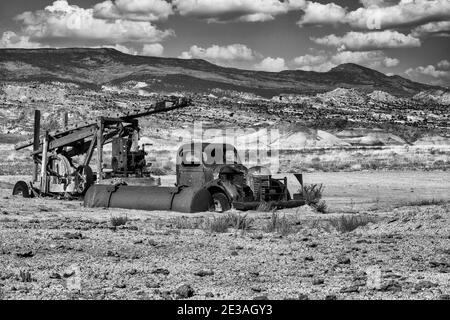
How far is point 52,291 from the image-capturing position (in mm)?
7160

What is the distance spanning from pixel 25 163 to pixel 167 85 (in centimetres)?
15018

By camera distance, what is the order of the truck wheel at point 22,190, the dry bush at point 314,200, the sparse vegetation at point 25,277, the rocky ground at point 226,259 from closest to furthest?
the rocky ground at point 226,259
the sparse vegetation at point 25,277
the dry bush at point 314,200
the truck wheel at point 22,190

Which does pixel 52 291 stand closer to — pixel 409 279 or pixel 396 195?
pixel 409 279

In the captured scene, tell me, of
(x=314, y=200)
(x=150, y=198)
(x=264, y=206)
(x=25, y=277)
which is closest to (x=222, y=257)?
(x=25, y=277)

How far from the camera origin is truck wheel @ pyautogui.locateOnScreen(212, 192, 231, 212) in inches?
656

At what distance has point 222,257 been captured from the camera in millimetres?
9477

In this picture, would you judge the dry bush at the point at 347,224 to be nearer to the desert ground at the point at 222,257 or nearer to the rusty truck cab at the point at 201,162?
the desert ground at the point at 222,257

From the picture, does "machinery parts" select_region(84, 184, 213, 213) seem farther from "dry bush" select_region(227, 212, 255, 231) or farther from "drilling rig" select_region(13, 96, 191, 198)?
"dry bush" select_region(227, 212, 255, 231)

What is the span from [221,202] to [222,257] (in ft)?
23.8

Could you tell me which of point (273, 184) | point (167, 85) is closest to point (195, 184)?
point (273, 184)

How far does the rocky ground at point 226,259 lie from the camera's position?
24.0 ft

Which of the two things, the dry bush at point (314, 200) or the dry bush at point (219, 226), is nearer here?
the dry bush at point (219, 226)

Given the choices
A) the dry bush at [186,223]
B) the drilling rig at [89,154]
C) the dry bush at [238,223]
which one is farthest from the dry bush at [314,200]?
the dry bush at [238,223]

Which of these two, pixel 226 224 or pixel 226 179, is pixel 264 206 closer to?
pixel 226 179
